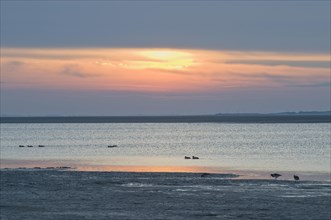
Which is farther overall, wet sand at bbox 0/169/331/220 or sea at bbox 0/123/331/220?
sea at bbox 0/123/331/220

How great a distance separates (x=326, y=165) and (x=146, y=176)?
16.2 meters

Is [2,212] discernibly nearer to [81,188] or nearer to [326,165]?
[81,188]

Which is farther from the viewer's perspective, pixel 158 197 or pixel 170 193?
pixel 170 193

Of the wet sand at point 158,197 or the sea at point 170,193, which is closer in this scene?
the wet sand at point 158,197

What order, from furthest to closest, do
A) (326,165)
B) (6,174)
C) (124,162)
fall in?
1. (124,162)
2. (326,165)
3. (6,174)

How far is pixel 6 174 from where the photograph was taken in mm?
45094

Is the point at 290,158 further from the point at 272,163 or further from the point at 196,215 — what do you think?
the point at 196,215

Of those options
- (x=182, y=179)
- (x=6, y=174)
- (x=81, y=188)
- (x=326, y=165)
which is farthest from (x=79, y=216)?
(x=326, y=165)

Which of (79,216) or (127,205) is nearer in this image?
(79,216)

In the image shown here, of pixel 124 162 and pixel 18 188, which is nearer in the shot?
pixel 18 188

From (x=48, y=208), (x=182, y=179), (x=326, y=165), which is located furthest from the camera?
(x=326, y=165)

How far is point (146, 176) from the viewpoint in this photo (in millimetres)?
44312

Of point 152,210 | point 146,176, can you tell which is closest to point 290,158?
point 146,176

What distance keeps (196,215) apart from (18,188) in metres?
12.4
